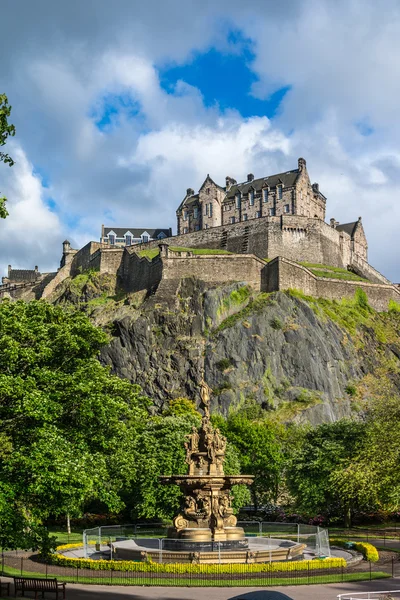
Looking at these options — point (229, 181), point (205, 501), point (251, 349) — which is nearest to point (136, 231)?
point (229, 181)

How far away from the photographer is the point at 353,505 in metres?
44.5

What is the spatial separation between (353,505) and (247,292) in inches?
1665

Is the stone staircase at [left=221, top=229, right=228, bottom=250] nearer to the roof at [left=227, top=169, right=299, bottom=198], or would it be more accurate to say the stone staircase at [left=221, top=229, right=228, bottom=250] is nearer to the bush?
the roof at [left=227, top=169, right=299, bottom=198]

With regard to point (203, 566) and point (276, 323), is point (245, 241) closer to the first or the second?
point (276, 323)

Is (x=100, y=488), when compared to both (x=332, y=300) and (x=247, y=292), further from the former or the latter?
(x=332, y=300)

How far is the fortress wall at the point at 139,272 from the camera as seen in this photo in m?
87.2

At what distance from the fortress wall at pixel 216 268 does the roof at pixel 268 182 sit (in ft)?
71.5

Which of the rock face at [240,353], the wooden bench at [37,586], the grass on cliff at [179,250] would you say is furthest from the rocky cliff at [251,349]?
the wooden bench at [37,586]

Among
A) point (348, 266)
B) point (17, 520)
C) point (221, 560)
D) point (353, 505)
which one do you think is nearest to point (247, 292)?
point (348, 266)

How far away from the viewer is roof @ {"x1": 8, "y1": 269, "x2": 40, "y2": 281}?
136m

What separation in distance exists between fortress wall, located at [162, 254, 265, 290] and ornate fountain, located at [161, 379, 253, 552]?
5496cm

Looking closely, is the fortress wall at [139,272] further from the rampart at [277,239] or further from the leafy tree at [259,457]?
the leafy tree at [259,457]

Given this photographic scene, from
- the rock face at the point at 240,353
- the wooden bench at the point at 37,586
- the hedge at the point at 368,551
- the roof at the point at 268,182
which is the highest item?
the roof at the point at 268,182

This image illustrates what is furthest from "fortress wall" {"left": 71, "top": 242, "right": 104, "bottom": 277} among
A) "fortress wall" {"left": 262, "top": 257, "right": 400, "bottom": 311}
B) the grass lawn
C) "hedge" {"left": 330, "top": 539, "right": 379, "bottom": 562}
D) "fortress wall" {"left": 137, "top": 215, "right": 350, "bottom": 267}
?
the grass lawn
